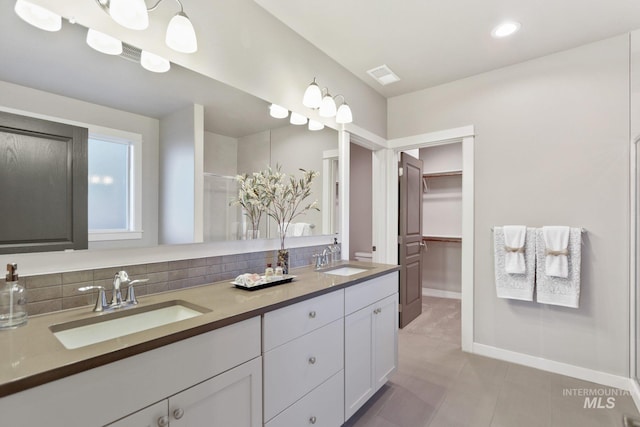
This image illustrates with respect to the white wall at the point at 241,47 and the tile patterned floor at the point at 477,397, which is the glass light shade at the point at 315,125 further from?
the tile patterned floor at the point at 477,397

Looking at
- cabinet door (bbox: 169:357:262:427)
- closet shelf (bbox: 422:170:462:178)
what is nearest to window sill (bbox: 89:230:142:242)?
cabinet door (bbox: 169:357:262:427)

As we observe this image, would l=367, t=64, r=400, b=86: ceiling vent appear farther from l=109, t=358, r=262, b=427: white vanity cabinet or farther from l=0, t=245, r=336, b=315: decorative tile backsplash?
l=109, t=358, r=262, b=427: white vanity cabinet

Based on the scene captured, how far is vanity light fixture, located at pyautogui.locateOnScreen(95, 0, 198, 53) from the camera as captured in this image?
123 cm

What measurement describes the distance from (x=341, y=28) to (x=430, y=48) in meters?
0.81

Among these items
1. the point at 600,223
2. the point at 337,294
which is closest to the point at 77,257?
the point at 337,294

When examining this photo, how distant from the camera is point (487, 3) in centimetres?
196

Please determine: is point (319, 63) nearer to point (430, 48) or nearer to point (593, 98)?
point (430, 48)

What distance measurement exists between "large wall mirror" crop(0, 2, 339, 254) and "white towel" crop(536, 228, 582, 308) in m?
2.08

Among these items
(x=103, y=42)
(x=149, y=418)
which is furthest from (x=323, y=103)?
(x=149, y=418)

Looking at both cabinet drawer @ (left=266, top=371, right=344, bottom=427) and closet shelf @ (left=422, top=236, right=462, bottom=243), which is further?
closet shelf @ (left=422, top=236, right=462, bottom=243)

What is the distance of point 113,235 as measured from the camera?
1.32 meters

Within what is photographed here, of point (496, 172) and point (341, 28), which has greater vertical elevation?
point (341, 28)

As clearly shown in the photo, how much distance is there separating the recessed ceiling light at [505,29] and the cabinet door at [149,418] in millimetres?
2970

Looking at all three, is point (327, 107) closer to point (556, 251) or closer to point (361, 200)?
point (361, 200)
